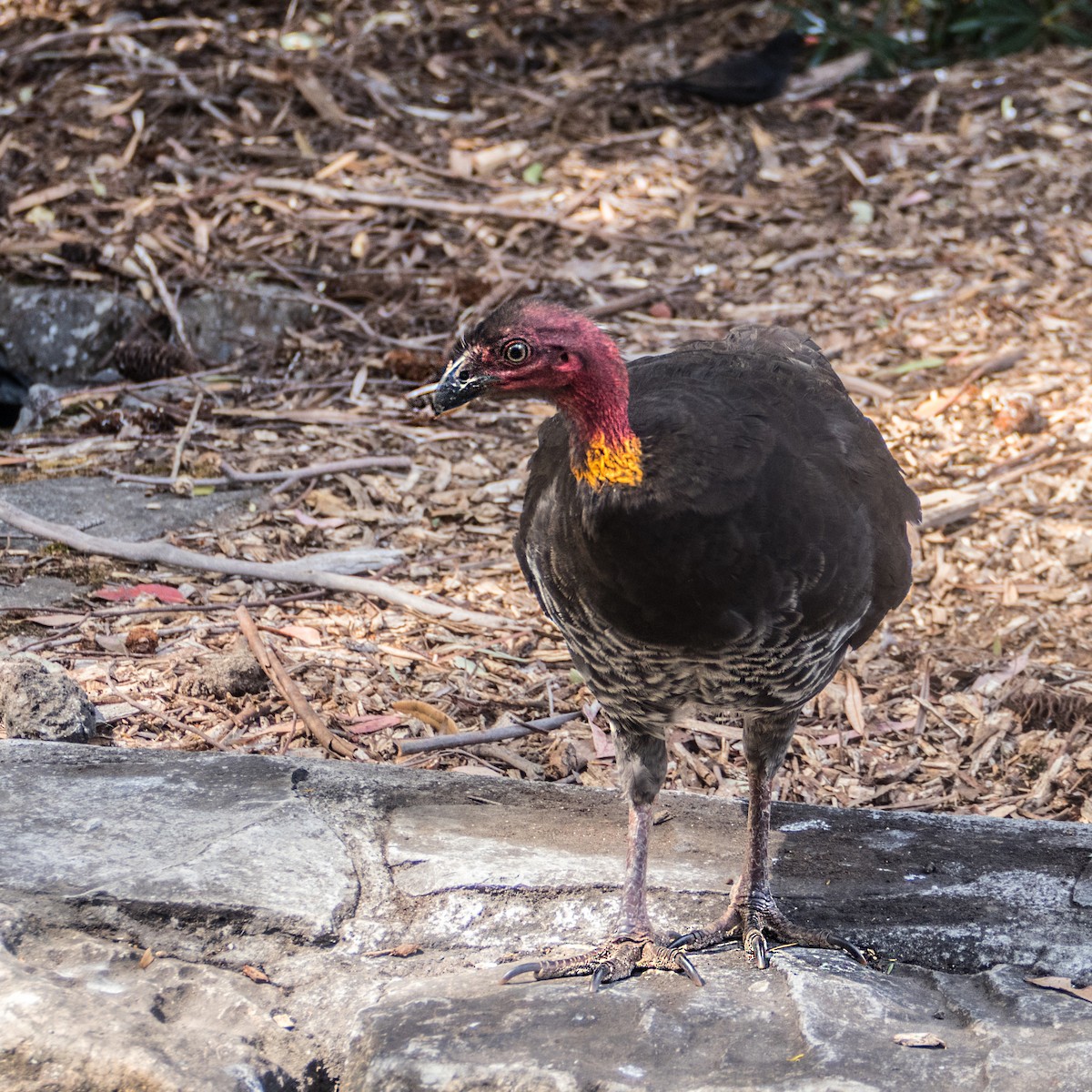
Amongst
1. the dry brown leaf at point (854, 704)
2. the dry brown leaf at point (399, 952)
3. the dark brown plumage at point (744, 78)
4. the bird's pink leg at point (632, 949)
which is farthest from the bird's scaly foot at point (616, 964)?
the dark brown plumage at point (744, 78)

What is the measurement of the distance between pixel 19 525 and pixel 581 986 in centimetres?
283

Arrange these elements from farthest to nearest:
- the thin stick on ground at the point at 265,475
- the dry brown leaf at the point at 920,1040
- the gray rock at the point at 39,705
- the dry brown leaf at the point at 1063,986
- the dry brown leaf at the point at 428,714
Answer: the thin stick on ground at the point at 265,475 < the dry brown leaf at the point at 428,714 < the gray rock at the point at 39,705 < the dry brown leaf at the point at 1063,986 < the dry brown leaf at the point at 920,1040

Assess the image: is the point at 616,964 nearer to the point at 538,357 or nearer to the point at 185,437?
the point at 538,357

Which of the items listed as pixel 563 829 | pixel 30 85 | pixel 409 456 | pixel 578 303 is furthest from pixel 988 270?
pixel 30 85

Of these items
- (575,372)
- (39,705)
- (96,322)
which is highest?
(575,372)

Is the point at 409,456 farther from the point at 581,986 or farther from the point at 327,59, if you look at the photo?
the point at 327,59

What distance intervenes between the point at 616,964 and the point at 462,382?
133 centimetres

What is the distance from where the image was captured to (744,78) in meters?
7.93

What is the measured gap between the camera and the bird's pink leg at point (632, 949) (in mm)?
2867

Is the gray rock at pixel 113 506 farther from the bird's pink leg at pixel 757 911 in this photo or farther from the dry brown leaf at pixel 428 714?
the bird's pink leg at pixel 757 911

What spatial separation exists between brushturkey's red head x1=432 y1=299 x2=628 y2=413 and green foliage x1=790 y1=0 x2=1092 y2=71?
21.6 feet

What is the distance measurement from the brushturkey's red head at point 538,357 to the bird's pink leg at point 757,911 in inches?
42.9

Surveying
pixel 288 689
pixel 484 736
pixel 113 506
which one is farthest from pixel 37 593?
pixel 484 736

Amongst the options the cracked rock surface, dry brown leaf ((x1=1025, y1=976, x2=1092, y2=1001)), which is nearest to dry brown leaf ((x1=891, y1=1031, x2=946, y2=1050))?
the cracked rock surface
